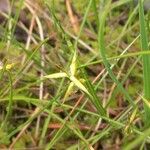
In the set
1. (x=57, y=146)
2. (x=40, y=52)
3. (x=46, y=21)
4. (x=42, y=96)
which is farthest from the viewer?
(x=46, y=21)

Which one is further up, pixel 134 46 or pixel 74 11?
pixel 74 11

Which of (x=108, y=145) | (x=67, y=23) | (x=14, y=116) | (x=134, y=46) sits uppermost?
(x=67, y=23)

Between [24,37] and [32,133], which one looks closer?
[32,133]

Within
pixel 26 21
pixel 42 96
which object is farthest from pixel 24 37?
pixel 42 96

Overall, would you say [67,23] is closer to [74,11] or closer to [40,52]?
[74,11]

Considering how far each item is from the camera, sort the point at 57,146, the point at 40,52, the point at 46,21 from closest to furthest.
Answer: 1. the point at 57,146
2. the point at 40,52
3. the point at 46,21

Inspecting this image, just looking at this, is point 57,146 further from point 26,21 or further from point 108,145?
point 26,21
